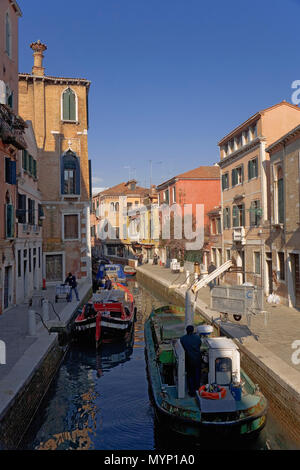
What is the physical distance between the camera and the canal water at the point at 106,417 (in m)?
8.67

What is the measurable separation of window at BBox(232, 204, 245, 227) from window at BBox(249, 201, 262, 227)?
1.68 m

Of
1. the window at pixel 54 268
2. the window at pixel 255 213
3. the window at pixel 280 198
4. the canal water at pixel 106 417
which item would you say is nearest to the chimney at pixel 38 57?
the window at pixel 54 268

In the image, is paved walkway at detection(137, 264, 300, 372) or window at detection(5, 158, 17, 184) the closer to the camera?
paved walkway at detection(137, 264, 300, 372)

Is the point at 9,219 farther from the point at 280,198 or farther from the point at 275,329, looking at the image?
the point at 280,198

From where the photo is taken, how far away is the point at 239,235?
85.4 ft

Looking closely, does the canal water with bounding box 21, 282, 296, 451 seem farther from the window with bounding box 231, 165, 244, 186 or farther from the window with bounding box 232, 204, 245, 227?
the window with bounding box 231, 165, 244, 186

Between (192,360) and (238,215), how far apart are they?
1931cm

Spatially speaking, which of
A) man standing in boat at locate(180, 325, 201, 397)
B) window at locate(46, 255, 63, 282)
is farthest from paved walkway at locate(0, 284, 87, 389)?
window at locate(46, 255, 63, 282)

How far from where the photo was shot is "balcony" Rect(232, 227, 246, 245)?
25772 millimetres

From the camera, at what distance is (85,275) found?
31.2 meters

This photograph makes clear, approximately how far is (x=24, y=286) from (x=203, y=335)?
13.4 m
